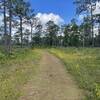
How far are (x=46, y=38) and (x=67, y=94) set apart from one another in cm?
11522

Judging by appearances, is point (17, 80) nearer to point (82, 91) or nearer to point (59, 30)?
point (82, 91)

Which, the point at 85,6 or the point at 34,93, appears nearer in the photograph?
the point at 34,93

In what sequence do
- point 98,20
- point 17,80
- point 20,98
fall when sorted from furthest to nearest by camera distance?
point 98,20 → point 17,80 → point 20,98

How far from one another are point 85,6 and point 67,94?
24770mm

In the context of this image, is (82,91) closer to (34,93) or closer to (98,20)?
(34,93)

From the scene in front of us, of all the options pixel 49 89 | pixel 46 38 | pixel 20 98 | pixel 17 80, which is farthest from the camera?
pixel 46 38

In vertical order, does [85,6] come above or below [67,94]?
above

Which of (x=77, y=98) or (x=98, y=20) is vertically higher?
(x=98, y=20)

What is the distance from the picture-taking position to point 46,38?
5000 inches

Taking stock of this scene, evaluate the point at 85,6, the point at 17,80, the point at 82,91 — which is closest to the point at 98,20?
the point at 85,6

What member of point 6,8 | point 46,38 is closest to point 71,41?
point 46,38

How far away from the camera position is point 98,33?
108312 millimetres

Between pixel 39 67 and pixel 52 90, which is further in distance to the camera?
pixel 39 67

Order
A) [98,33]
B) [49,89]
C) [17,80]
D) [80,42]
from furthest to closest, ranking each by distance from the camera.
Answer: [80,42] → [98,33] → [17,80] → [49,89]
